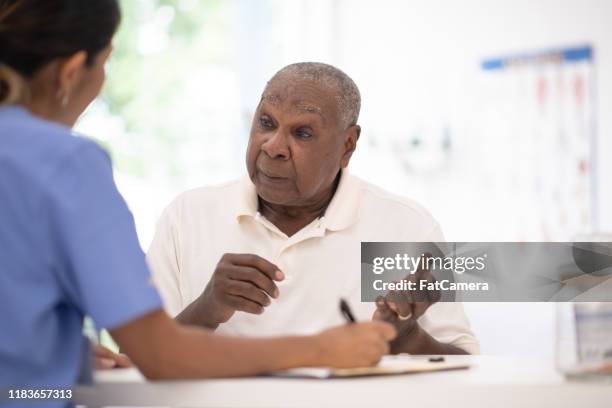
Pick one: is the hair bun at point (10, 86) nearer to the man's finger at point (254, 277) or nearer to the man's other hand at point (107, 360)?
the man's other hand at point (107, 360)

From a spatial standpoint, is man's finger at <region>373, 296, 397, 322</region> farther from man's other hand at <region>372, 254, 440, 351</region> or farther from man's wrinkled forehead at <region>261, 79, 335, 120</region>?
man's wrinkled forehead at <region>261, 79, 335, 120</region>

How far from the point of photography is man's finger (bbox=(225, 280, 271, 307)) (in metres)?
1.61

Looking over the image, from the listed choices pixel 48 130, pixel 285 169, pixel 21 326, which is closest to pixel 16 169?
pixel 48 130

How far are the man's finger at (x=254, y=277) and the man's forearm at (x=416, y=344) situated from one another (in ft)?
0.98

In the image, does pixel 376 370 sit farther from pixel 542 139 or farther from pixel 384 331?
pixel 542 139

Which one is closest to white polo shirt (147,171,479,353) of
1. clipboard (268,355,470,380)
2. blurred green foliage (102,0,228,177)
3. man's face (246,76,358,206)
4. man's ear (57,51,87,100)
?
man's face (246,76,358,206)

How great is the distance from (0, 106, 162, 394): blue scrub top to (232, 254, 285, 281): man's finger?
1.88ft

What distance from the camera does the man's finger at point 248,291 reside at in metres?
1.61

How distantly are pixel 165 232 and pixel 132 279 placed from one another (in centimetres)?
108

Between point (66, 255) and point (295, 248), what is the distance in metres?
1.07

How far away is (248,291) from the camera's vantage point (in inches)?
63.5

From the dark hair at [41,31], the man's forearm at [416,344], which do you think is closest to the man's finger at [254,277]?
the man's forearm at [416,344]

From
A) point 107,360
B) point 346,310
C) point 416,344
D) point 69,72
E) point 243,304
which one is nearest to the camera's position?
point 69,72

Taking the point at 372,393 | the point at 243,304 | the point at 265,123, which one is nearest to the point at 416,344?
the point at 243,304
